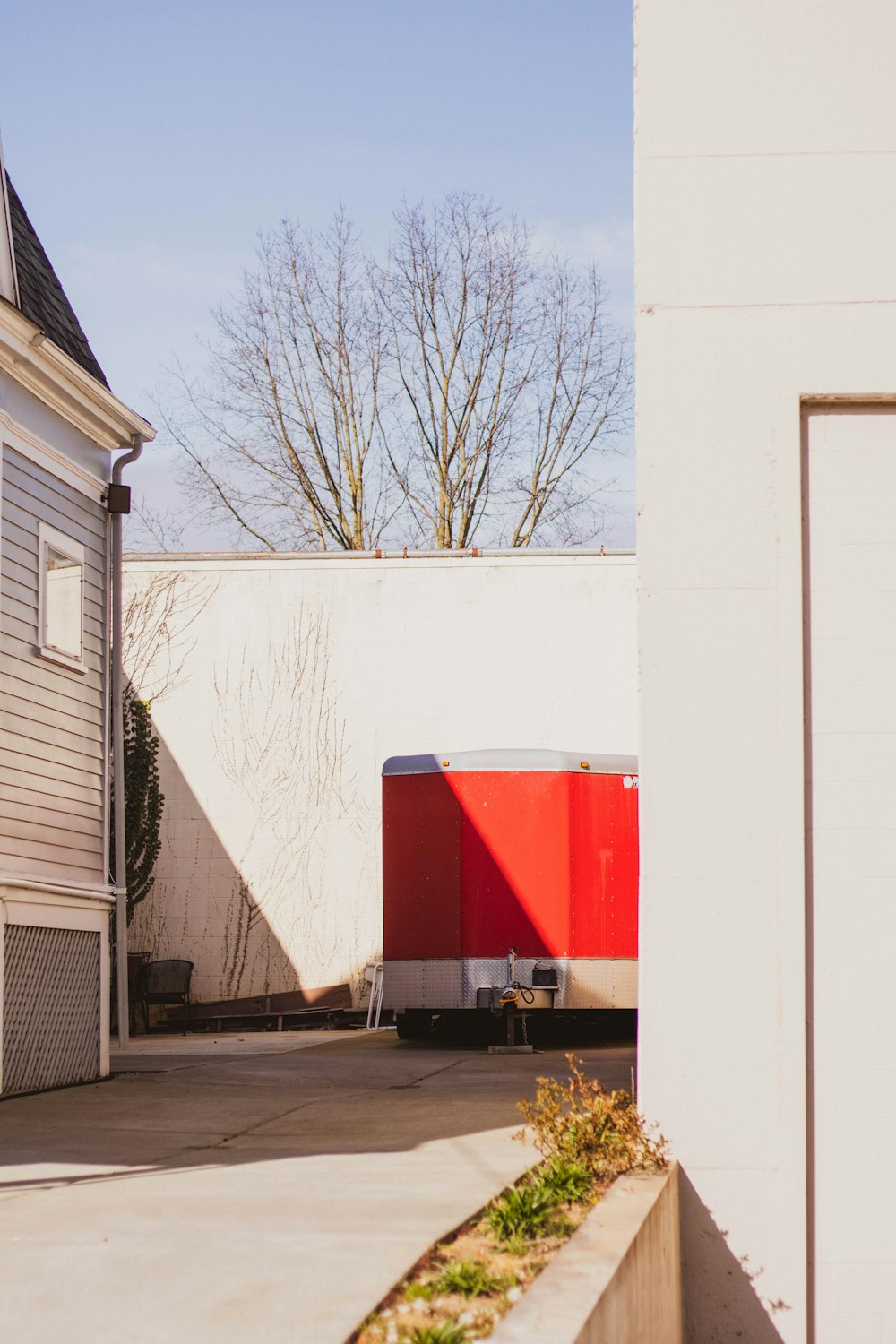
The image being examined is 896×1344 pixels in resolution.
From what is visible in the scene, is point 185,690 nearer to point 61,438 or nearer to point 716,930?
point 61,438

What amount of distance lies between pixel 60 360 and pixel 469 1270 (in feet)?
30.1

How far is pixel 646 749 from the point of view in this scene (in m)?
6.50

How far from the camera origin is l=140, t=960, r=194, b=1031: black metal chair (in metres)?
20.5

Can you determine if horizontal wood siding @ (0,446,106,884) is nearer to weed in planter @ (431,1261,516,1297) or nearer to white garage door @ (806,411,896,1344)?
white garage door @ (806,411,896,1344)

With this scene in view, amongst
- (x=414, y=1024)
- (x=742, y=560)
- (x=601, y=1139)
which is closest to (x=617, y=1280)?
(x=601, y=1139)

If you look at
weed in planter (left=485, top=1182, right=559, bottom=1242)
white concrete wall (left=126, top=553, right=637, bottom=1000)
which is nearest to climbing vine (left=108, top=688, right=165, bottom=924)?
white concrete wall (left=126, top=553, right=637, bottom=1000)

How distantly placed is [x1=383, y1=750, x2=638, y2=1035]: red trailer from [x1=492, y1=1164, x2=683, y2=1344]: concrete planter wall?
30.3 ft

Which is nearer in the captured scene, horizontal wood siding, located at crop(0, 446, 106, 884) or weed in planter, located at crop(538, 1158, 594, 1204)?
weed in planter, located at crop(538, 1158, 594, 1204)

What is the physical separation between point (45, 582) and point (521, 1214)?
26.8ft

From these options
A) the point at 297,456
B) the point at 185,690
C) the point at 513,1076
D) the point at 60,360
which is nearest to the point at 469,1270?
the point at 513,1076

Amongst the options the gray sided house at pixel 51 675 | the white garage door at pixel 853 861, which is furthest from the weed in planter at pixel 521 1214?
the gray sided house at pixel 51 675

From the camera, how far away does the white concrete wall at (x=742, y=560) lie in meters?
6.23

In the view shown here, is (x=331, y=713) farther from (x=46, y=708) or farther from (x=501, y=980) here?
(x=46, y=708)

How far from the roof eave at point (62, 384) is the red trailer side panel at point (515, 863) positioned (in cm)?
513
